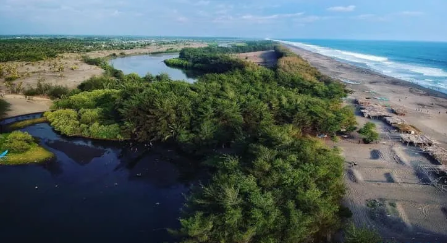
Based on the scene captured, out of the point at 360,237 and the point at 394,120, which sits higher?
the point at 360,237

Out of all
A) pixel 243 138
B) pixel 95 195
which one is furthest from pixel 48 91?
pixel 243 138

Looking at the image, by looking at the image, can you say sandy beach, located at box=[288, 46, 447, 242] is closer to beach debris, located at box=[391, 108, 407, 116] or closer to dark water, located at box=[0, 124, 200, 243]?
beach debris, located at box=[391, 108, 407, 116]

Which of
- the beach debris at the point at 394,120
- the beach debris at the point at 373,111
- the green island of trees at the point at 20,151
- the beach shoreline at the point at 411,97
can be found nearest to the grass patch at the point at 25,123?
the green island of trees at the point at 20,151

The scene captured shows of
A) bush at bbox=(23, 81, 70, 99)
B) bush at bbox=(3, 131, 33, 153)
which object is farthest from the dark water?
bush at bbox=(23, 81, 70, 99)

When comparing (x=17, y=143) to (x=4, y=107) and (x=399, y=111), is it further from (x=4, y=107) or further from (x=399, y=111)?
(x=399, y=111)

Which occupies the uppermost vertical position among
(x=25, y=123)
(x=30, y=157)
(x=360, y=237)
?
(x=360, y=237)

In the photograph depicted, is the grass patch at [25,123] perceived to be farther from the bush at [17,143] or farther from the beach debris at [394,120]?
the beach debris at [394,120]
